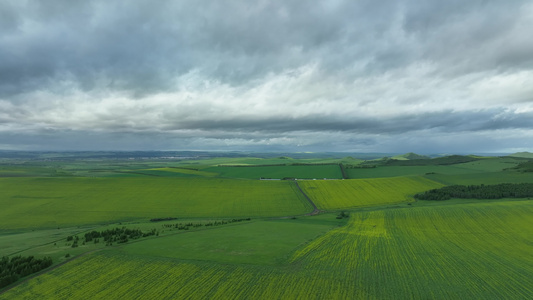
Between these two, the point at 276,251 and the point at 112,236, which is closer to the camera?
the point at 276,251

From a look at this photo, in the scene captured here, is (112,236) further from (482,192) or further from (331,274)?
(482,192)

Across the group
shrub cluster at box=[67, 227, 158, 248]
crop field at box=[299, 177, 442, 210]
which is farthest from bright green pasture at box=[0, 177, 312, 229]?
shrub cluster at box=[67, 227, 158, 248]

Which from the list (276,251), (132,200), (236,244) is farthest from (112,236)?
(132,200)

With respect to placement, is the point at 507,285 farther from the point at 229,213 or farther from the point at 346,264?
the point at 229,213

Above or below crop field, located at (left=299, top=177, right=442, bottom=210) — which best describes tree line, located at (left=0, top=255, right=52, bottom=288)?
above

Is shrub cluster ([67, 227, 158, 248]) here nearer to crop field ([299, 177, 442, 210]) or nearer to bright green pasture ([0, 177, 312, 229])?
bright green pasture ([0, 177, 312, 229])
